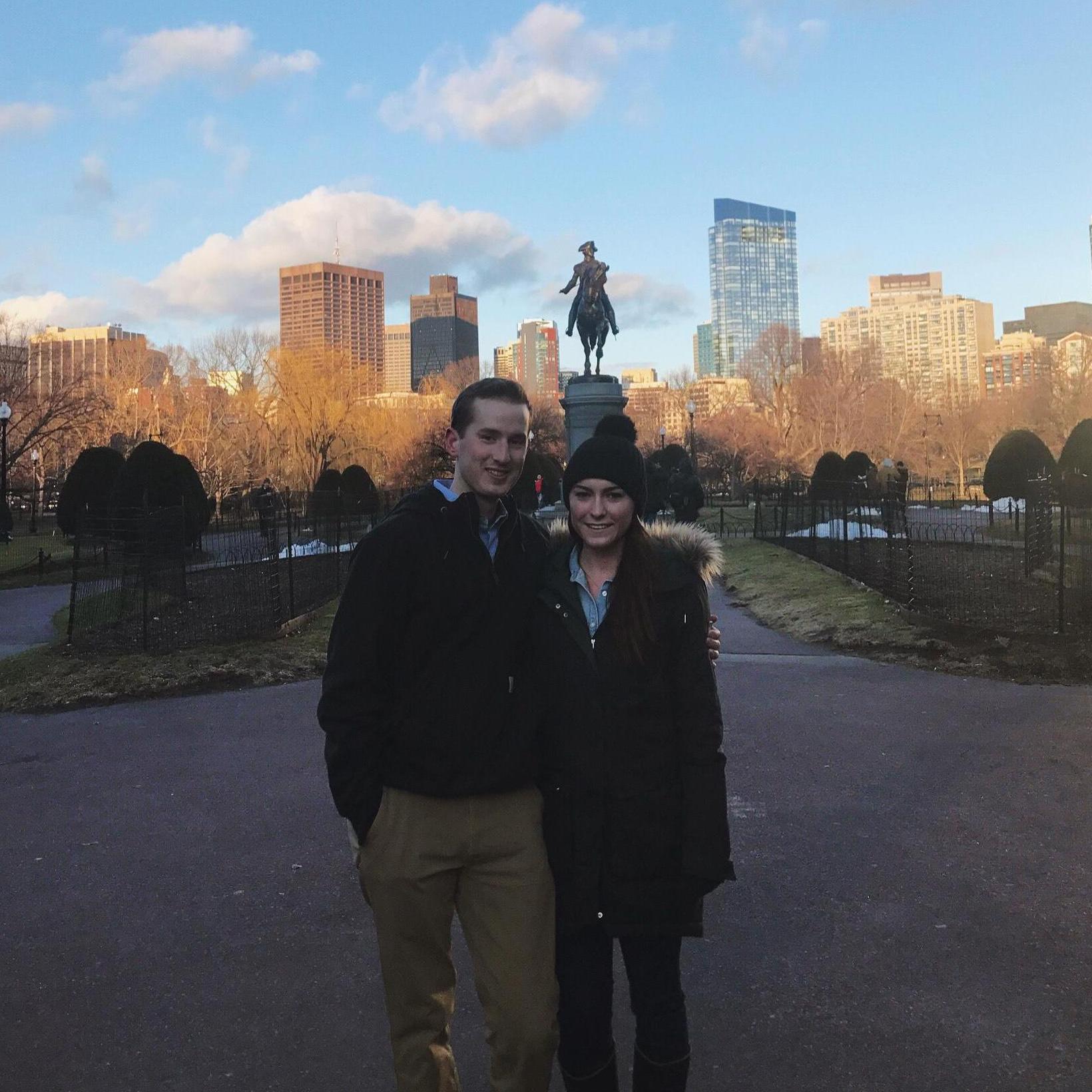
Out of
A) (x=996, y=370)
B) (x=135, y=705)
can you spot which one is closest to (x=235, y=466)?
(x=135, y=705)

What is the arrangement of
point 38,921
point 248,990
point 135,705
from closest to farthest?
point 248,990, point 38,921, point 135,705

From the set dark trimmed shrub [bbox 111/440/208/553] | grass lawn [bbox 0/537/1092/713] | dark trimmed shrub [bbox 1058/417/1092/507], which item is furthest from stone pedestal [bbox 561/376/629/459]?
grass lawn [bbox 0/537/1092/713]

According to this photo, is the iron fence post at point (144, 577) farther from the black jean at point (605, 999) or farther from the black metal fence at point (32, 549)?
the black jean at point (605, 999)

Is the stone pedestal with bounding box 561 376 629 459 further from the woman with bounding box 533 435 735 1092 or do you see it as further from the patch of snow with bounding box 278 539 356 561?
the woman with bounding box 533 435 735 1092

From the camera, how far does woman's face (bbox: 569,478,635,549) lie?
2.56 meters

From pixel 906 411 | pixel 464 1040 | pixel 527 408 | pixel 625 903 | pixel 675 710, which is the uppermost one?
pixel 906 411

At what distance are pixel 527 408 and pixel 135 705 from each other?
7.07 metres

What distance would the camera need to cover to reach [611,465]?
259 cm

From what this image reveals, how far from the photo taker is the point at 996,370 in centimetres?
15825

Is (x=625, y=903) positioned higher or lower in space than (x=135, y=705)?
higher

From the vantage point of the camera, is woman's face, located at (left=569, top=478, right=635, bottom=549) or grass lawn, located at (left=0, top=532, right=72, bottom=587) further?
grass lawn, located at (left=0, top=532, right=72, bottom=587)

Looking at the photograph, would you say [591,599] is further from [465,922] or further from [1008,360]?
[1008,360]

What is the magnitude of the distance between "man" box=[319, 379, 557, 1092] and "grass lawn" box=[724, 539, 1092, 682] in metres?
3.43

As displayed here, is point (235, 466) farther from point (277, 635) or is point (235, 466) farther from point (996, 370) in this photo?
point (996, 370)
